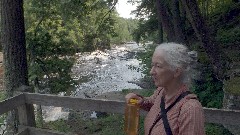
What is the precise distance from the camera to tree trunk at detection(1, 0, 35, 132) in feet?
18.1

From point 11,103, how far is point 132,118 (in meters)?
2.23

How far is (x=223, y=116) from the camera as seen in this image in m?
3.02

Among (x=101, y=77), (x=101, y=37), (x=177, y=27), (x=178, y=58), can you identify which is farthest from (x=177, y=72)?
(x=101, y=77)

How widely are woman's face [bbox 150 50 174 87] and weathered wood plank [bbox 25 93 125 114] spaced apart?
1530 mm

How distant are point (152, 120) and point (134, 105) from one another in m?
0.21

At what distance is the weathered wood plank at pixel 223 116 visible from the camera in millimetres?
2953

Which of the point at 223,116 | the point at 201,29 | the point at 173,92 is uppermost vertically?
the point at 201,29

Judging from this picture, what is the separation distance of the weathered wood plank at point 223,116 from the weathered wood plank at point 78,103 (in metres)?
0.98

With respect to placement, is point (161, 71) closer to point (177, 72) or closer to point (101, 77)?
point (177, 72)

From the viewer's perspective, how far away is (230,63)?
8.73 meters

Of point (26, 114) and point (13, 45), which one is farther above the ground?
point (13, 45)

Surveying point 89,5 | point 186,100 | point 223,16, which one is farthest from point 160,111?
point 223,16

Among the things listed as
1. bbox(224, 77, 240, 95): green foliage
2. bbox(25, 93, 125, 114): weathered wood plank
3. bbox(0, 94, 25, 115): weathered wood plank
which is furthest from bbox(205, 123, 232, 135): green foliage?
bbox(0, 94, 25, 115): weathered wood plank

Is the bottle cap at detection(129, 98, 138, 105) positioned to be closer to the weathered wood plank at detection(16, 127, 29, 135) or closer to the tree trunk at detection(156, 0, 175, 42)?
the weathered wood plank at detection(16, 127, 29, 135)
